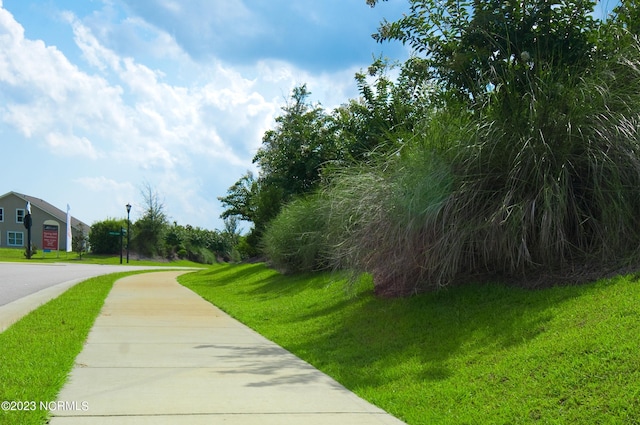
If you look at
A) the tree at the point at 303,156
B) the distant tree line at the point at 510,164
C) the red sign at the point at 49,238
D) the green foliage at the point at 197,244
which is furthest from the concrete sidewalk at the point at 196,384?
the green foliage at the point at 197,244

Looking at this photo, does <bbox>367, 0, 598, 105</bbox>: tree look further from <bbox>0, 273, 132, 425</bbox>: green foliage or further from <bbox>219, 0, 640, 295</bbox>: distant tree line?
<bbox>0, 273, 132, 425</bbox>: green foliage

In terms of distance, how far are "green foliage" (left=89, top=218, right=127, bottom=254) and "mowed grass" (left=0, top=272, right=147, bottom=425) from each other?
5393 cm

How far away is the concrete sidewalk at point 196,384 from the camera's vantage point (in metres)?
5.46

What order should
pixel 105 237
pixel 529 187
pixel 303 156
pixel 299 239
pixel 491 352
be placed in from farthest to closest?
pixel 105 237 < pixel 303 156 < pixel 299 239 < pixel 529 187 < pixel 491 352

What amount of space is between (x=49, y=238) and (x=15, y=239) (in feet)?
33.7

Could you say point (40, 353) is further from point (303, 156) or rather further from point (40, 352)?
point (303, 156)

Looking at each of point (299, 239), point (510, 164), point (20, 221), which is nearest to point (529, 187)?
point (510, 164)

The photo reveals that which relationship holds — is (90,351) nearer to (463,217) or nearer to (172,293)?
(463,217)

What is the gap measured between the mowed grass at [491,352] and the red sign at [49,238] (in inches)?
2431

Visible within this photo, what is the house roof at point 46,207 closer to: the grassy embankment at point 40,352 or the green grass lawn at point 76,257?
the green grass lawn at point 76,257

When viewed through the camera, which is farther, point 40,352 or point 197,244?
point 197,244

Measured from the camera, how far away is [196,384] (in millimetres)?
6629

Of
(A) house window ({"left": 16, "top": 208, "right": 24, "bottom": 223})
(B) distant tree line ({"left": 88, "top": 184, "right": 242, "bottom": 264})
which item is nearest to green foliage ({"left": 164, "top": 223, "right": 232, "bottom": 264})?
(B) distant tree line ({"left": 88, "top": 184, "right": 242, "bottom": 264})

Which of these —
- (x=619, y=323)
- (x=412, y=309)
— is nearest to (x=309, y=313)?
(x=412, y=309)
